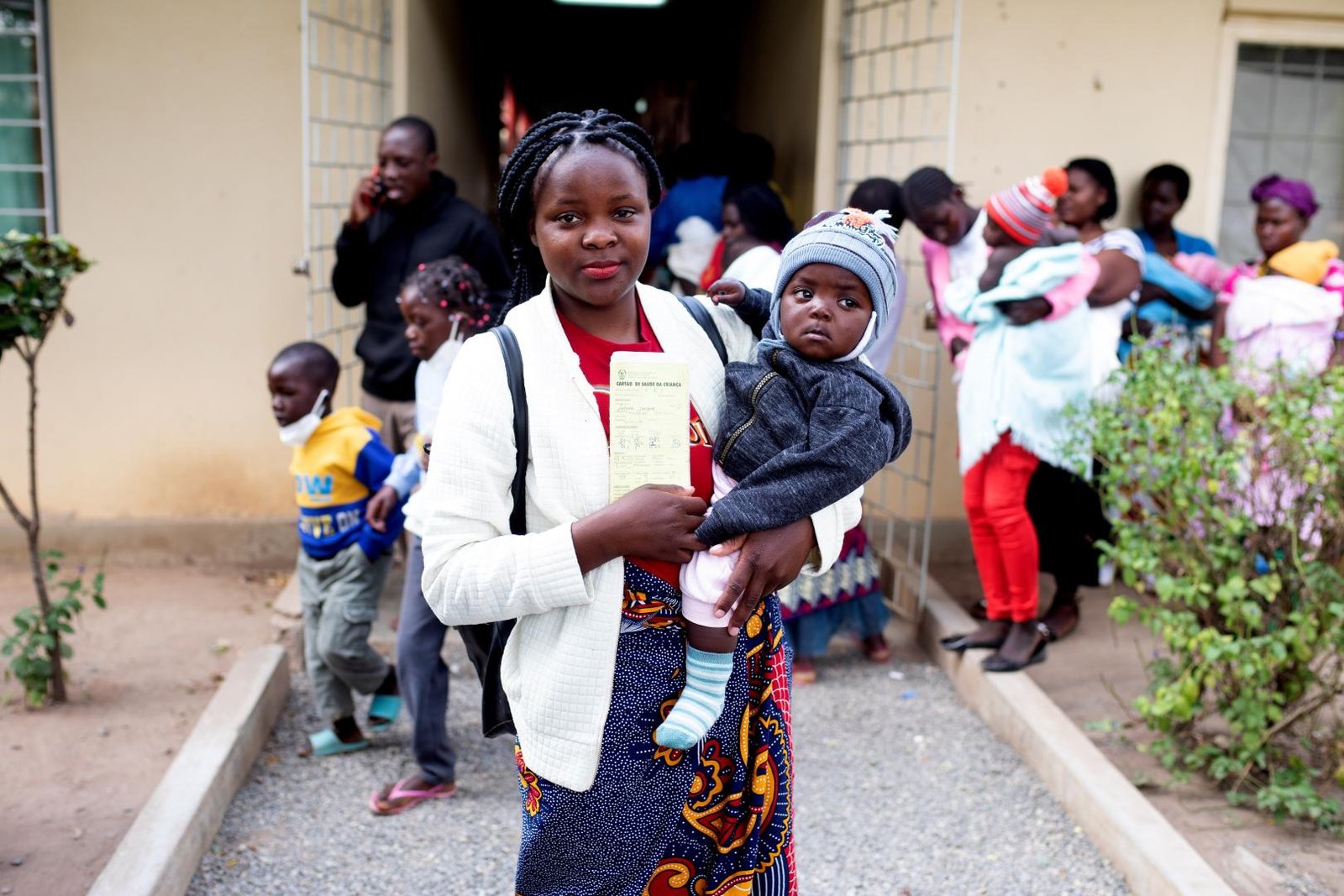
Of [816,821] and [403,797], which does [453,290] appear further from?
[816,821]

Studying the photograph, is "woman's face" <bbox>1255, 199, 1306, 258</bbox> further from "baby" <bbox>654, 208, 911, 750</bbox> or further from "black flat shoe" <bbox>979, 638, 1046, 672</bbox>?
"baby" <bbox>654, 208, 911, 750</bbox>

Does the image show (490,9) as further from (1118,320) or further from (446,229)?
(1118,320)

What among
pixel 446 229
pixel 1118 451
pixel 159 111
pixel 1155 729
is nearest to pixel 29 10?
pixel 159 111

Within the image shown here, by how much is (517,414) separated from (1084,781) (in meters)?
2.41

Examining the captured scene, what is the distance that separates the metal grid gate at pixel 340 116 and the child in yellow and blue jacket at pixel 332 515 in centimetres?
158

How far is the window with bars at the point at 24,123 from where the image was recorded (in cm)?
547

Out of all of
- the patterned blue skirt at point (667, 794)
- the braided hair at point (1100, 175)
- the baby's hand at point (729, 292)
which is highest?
the braided hair at point (1100, 175)

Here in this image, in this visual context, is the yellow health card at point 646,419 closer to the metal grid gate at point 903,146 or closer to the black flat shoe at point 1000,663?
the black flat shoe at point 1000,663

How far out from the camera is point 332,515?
3723mm

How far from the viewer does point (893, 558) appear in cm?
568

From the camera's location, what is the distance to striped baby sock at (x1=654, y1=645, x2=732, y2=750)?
1.86 meters

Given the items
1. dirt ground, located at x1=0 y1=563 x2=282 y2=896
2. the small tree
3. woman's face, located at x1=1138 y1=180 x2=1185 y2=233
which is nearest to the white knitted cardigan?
dirt ground, located at x1=0 y1=563 x2=282 y2=896

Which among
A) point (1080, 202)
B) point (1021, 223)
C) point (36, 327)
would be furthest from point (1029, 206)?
point (36, 327)

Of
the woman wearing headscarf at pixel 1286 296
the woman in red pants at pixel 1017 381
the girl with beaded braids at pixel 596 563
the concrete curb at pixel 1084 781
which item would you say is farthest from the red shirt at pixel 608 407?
the woman wearing headscarf at pixel 1286 296
